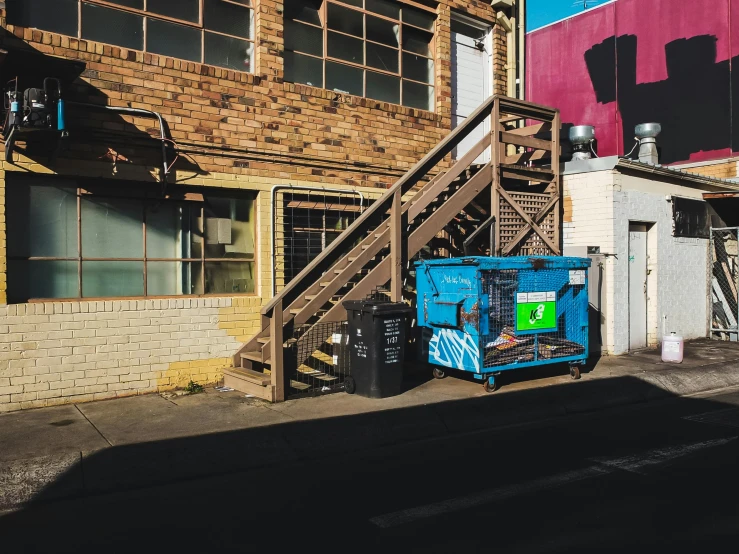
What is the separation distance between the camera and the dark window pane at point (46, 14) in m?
7.70

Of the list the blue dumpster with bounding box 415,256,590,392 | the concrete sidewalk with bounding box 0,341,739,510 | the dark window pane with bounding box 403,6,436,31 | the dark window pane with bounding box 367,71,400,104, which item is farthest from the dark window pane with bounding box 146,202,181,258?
the dark window pane with bounding box 403,6,436,31

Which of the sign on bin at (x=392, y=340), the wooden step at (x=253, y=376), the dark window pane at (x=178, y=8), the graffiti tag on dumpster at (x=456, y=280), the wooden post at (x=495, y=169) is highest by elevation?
the dark window pane at (x=178, y=8)

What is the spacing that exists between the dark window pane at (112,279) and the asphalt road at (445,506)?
11.7 ft

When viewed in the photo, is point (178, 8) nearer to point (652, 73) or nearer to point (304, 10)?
point (304, 10)

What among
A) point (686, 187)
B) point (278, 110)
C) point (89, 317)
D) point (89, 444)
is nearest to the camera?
point (89, 444)

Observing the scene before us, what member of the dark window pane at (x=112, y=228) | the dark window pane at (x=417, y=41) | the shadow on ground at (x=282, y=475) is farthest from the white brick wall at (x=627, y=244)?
the dark window pane at (x=112, y=228)

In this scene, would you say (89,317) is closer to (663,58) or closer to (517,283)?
(517,283)

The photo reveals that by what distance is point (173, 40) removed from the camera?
893 cm

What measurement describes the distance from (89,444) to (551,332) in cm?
576

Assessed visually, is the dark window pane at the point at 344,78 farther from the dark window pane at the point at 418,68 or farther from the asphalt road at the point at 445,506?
the asphalt road at the point at 445,506

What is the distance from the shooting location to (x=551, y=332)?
8.96 m

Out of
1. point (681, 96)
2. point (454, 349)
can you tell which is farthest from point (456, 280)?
point (681, 96)

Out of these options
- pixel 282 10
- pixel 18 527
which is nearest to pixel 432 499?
pixel 18 527

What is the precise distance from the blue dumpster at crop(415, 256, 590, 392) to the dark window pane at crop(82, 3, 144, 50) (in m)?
4.69
